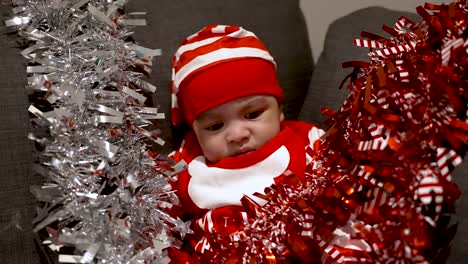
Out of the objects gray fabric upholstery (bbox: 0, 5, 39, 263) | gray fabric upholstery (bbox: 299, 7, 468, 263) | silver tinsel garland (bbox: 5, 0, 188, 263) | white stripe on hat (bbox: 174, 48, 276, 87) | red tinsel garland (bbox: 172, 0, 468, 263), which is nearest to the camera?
red tinsel garland (bbox: 172, 0, 468, 263)

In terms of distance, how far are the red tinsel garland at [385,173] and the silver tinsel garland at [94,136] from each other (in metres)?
0.14

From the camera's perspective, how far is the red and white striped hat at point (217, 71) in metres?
0.96

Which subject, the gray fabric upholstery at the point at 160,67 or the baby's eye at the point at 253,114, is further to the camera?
the baby's eye at the point at 253,114

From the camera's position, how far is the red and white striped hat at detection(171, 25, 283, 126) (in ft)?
3.15

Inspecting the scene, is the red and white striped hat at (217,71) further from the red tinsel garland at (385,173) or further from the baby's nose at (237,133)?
the red tinsel garland at (385,173)

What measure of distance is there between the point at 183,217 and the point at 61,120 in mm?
339

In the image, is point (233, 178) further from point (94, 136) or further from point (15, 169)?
point (15, 169)

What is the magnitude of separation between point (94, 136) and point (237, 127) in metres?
0.26

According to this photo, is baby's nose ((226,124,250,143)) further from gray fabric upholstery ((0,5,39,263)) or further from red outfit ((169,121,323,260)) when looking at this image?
gray fabric upholstery ((0,5,39,263))

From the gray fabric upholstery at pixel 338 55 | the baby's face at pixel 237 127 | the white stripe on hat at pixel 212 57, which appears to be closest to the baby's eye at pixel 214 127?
the baby's face at pixel 237 127

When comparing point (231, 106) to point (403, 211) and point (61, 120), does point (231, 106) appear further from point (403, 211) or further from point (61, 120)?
point (403, 211)

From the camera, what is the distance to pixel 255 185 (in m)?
0.95

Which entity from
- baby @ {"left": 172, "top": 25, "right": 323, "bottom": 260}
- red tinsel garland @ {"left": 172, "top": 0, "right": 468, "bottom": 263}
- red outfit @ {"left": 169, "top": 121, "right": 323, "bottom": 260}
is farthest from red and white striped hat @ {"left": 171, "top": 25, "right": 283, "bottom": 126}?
red tinsel garland @ {"left": 172, "top": 0, "right": 468, "bottom": 263}

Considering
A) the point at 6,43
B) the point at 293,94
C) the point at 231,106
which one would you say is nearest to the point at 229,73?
the point at 231,106
